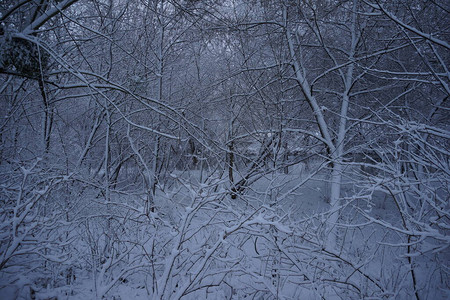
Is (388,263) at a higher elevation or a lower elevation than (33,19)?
lower

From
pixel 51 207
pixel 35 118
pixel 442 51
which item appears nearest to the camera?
pixel 51 207

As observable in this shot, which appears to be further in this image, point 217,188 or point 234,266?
point 217,188

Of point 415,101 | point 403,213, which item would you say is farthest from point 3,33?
point 415,101

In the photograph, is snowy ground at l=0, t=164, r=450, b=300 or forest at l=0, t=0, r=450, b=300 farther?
forest at l=0, t=0, r=450, b=300

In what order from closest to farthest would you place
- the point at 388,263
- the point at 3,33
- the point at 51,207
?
the point at 3,33, the point at 51,207, the point at 388,263

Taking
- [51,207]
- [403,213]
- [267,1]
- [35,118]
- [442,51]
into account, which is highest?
[267,1]

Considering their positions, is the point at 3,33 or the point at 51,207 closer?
the point at 3,33

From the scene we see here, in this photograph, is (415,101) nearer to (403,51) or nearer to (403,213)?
(403,51)

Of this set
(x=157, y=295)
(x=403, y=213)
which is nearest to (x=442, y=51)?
(x=403, y=213)

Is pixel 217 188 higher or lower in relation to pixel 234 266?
higher

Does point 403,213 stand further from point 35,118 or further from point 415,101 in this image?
point 35,118

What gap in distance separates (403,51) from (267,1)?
149 inches

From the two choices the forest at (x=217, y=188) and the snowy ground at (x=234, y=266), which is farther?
the forest at (x=217, y=188)

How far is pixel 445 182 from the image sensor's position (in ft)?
8.57
